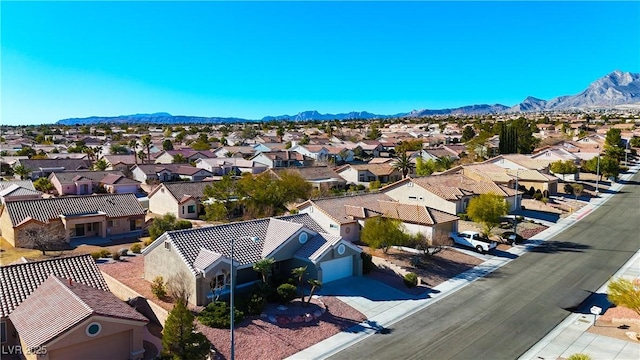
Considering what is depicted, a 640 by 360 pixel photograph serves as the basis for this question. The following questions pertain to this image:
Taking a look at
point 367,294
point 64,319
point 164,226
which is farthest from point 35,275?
point 164,226

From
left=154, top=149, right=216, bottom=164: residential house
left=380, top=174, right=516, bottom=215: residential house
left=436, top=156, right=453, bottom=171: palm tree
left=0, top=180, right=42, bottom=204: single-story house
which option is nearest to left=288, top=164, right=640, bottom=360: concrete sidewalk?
left=380, top=174, right=516, bottom=215: residential house

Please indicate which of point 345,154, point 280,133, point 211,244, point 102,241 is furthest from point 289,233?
point 280,133

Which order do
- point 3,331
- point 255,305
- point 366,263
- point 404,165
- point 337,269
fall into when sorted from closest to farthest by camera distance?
point 3,331, point 255,305, point 337,269, point 366,263, point 404,165

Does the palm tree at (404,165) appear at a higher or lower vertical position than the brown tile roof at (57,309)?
higher

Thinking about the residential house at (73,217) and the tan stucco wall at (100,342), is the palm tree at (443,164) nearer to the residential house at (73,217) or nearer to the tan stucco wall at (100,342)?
the residential house at (73,217)

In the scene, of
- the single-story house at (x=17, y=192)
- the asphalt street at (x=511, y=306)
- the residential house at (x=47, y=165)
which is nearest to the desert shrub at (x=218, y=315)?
the asphalt street at (x=511, y=306)

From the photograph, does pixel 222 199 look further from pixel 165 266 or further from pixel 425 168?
pixel 425 168

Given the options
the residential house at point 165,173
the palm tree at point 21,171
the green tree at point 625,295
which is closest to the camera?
the green tree at point 625,295
